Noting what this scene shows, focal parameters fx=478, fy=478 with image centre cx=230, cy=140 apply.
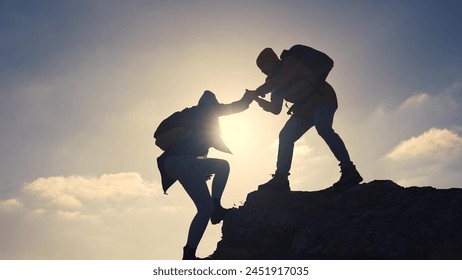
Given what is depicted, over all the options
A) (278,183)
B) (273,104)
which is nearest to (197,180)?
(278,183)

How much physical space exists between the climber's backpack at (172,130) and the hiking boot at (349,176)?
328 cm

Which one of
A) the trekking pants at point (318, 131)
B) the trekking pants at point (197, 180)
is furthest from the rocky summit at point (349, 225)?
the trekking pants at point (197, 180)

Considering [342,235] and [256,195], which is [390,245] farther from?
[256,195]

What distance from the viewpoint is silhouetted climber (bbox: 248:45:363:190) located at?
9633 millimetres

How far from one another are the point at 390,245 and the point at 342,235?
34.1 inches

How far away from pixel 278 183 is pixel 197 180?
2078 millimetres

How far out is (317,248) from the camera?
8.27 m

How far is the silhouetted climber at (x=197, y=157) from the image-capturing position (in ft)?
28.5

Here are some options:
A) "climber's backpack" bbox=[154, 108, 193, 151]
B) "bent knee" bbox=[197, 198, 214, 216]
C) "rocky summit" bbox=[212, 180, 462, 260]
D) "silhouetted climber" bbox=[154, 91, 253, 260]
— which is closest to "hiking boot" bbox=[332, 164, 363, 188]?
"rocky summit" bbox=[212, 180, 462, 260]

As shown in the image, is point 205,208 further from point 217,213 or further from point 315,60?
point 315,60

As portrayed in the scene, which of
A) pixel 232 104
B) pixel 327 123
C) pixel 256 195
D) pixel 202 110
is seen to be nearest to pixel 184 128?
pixel 202 110

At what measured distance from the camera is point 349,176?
9.78 meters

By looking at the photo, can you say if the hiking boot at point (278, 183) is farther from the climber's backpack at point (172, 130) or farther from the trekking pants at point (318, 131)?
the climber's backpack at point (172, 130)

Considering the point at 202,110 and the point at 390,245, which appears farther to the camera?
the point at 202,110
